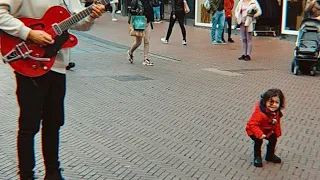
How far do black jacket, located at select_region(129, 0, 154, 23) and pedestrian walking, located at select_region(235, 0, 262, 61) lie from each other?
8.10 feet

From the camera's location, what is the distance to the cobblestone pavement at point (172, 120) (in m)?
4.93

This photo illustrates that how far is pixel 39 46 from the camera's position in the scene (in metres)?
3.81

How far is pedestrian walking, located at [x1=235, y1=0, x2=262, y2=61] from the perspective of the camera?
12258 millimetres

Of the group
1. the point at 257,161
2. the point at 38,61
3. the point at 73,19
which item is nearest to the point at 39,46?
the point at 38,61

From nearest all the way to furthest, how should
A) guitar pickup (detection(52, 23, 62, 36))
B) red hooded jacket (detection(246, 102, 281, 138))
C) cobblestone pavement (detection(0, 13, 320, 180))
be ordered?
guitar pickup (detection(52, 23, 62, 36)) < cobblestone pavement (detection(0, 13, 320, 180)) < red hooded jacket (detection(246, 102, 281, 138))

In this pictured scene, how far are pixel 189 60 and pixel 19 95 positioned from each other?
8.87 meters

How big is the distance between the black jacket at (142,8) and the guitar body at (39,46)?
7.17 metres

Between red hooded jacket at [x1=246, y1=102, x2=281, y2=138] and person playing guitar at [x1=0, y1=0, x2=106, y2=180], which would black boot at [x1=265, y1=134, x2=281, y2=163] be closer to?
red hooded jacket at [x1=246, y1=102, x2=281, y2=138]

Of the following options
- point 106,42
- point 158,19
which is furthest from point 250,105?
point 158,19

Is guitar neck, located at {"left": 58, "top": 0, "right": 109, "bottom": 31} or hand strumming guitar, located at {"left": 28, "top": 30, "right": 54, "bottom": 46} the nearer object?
hand strumming guitar, located at {"left": 28, "top": 30, "right": 54, "bottom": 46}

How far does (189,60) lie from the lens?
41.0 ft

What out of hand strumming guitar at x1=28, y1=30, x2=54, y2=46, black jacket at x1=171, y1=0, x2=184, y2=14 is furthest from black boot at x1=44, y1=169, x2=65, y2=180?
black jacket at x1=171, y1=0, x2=184, y2=14

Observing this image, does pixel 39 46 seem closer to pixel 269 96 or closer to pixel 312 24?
pixel 269 96

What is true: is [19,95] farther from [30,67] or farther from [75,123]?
[75,123]
